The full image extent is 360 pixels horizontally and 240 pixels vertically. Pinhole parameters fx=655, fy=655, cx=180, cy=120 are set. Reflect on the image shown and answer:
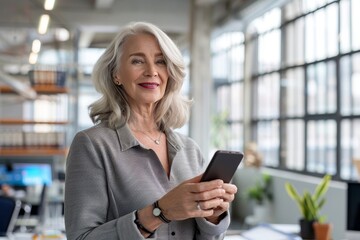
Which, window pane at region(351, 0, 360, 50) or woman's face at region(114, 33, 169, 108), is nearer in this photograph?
woman's face at region(114, 33, 169, 108)

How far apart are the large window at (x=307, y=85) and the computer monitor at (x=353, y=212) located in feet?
12.4

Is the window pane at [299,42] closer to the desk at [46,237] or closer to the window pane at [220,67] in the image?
the window pane at [220,67]

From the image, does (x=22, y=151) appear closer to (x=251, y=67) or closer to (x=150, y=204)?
(x=251, y=67)

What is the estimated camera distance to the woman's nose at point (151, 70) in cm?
157

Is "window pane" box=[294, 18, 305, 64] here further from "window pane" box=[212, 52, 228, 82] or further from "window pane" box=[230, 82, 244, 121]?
"window pane" box=[212, 52, 228, 82]

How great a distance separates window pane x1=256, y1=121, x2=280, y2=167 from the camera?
35.2 feet

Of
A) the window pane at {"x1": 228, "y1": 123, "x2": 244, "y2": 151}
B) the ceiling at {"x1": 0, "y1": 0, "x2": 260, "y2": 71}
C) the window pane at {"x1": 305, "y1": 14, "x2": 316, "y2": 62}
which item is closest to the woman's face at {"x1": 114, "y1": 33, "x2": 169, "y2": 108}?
the window pane at {"x1": 305, "y1": 14, "x2": 316, "y2": 62}

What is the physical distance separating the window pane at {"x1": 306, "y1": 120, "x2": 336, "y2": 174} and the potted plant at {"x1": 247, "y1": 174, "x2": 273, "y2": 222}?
42.4 inches

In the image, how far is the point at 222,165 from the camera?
1.43 metres

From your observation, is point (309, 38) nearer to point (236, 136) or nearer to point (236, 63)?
point (236, 63)

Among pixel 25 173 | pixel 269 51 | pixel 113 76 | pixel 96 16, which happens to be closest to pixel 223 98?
pixel 269 51

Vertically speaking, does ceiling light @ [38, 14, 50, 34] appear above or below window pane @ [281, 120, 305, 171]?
above

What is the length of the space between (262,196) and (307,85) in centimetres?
195

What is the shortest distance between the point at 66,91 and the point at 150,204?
8688 millimetres
